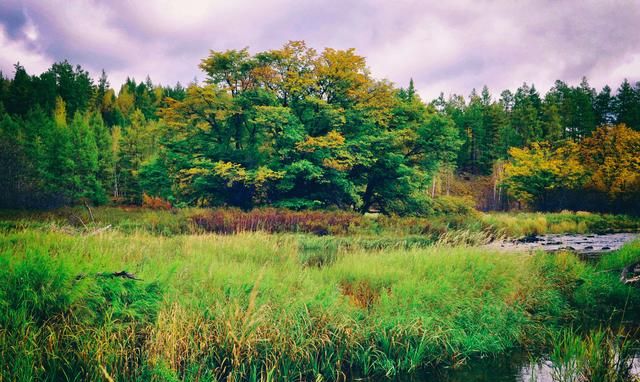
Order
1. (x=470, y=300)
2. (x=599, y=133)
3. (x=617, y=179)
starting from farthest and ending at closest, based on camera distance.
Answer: (x=599, y=133), (x=617, y=179), (x=470, y=300)

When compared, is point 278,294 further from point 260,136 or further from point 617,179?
point 617,179

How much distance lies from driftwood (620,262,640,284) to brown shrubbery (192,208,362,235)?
8.88m

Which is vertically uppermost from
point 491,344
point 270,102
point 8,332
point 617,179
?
point 270,102

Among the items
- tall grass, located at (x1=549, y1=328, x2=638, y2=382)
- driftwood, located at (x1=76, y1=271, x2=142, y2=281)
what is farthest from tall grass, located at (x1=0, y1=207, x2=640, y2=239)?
tall grass, located at (x1=549, y1=328, x2=638, y2=382)

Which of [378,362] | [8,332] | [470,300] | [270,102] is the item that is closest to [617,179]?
[270,102]

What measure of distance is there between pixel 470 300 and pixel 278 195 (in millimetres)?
16662

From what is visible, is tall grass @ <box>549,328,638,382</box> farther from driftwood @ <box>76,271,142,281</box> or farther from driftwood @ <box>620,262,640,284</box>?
driftwood @ <box>620,262,640,284</box>

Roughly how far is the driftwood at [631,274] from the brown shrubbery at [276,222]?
888 cm

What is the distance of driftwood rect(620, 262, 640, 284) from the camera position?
988cm

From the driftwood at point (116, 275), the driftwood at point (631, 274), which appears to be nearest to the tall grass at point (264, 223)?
the driftwood at point (631, 274)

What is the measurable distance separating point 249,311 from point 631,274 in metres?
9.89

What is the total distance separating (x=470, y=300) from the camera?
7.52m

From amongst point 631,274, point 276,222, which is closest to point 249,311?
point 631,274

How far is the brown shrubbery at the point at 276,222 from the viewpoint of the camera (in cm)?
1573
